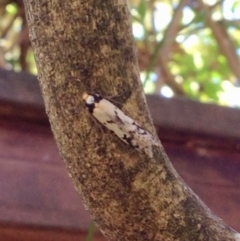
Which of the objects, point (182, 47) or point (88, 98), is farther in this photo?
point (182, 47)

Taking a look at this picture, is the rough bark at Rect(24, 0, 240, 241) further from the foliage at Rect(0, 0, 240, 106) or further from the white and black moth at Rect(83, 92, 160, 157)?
the foliage at Rect(0, 0, 240, 106)

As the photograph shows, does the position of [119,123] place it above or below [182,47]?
below

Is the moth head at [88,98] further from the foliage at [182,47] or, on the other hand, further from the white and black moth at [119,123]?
the foliage at [182,47]

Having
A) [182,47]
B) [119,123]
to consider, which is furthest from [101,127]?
[182,47]

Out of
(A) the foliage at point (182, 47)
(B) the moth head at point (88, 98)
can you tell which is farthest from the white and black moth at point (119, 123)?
(A) the foliage at point (182, 47)

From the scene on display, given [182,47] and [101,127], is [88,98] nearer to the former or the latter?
[101,127]

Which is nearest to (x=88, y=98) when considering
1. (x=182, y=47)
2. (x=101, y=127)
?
(x=101, y=127)

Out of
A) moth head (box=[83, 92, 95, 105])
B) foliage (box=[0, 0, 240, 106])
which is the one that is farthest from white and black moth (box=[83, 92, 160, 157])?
foliage (box=[0, 0, 240, 106])
